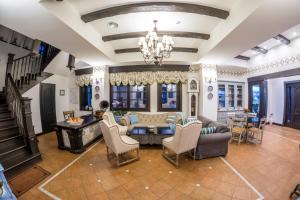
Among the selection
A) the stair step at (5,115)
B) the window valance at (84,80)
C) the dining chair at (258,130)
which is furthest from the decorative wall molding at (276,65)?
the stair step at (5,115)

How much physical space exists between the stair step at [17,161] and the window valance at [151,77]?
11.3 feet

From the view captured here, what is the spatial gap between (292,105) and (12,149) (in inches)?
389

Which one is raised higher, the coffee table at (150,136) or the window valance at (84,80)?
the window valance at (84,80)

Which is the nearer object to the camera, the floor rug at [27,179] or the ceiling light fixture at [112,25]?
the floor rug at [27,179]

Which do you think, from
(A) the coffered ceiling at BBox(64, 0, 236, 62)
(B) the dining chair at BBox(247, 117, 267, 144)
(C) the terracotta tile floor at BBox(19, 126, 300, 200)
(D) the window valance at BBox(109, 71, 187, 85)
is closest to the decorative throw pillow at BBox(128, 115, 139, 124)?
(D) the window valance at BBox(109, 71, 187, 85)

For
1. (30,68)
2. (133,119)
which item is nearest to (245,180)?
(133,119)

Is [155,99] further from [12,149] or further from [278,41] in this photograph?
[278,41]

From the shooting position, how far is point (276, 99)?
6.65 m

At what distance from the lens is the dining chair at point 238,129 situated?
420 centimetres

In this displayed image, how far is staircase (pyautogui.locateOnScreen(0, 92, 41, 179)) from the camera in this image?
2.48 metres

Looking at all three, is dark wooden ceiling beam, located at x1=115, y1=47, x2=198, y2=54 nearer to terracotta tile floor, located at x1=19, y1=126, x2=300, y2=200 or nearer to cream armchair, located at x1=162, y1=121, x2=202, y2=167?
cream armchair, located at x1=162, y1=121, x2=202, y2=167

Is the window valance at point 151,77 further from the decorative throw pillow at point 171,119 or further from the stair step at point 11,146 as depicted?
the stair step at point 11,146

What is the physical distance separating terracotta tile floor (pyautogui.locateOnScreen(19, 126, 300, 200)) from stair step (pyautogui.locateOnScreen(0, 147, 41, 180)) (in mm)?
214

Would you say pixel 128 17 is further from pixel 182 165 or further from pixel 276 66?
pixel 276 66
